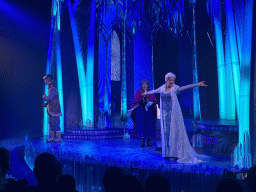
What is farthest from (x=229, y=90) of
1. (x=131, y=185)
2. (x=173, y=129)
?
(x=131, y=185)

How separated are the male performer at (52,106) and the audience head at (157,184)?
17.9 feet

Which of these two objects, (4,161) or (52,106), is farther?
(52,106)

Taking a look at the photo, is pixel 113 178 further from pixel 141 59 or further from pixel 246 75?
pixel 141 59

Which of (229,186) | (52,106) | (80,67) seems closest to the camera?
(229,186)

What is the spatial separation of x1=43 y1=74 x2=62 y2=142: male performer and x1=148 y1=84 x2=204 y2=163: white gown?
10.8ft

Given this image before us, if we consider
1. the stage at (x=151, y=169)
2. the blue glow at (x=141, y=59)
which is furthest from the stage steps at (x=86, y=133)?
the stage at (x=151, y=169)

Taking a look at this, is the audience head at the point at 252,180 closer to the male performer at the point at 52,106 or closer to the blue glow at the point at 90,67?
the male performer at the point at 52,106

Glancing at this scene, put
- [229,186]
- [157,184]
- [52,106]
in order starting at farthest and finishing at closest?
[52,106] → [157,184] → [229,186]

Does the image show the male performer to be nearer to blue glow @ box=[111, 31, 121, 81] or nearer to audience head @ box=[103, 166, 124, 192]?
blue glow @ box=[111, 31, 121, 81]

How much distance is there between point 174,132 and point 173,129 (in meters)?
0.05

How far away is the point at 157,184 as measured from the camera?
58.1 inches

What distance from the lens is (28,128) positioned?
24.5ft

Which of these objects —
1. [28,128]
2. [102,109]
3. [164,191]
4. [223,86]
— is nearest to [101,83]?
[102,109]

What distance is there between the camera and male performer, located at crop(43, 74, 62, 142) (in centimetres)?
652
